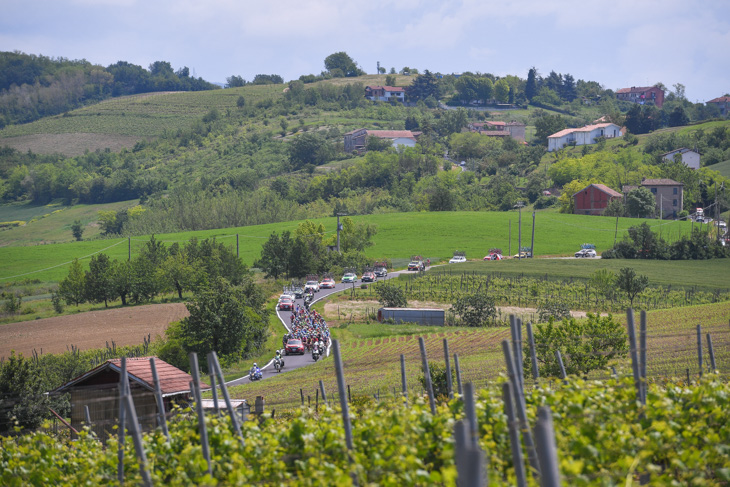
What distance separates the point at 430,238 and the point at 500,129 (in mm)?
106920

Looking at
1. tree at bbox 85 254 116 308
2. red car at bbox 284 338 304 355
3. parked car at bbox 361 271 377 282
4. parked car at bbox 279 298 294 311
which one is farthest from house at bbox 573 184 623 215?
red car at bbox 284 338 304 355

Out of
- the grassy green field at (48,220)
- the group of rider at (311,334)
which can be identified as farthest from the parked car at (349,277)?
the grassy green field at (48,220)

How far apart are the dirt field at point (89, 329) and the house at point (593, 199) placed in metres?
67.4

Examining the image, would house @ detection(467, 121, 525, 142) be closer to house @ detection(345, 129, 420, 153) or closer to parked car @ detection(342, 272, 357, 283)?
house @ detection(345, 129, 420, 153)

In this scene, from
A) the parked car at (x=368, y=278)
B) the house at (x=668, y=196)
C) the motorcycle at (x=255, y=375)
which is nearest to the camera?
the motorcycle at (x=255, y=375)

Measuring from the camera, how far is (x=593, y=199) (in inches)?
4149

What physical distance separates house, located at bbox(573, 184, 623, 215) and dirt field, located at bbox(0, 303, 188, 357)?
221ft

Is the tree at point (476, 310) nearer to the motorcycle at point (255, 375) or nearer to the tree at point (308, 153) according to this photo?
the motorcycle at point (255, 375)

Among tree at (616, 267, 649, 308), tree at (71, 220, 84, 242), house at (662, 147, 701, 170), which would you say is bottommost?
tree at (616, 267, 649, 308)

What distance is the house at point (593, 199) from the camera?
342 feet

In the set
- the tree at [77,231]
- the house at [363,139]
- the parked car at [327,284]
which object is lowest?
the parked car at [327,284]

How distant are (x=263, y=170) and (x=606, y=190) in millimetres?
82837

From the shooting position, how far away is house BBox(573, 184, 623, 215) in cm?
10438

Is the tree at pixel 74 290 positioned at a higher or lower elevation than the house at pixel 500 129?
lower
